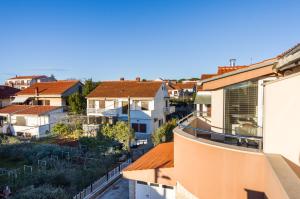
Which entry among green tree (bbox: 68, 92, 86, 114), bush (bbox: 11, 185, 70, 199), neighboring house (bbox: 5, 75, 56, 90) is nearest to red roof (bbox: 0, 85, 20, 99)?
green tree (bbox: 68, 92, 86, 114)

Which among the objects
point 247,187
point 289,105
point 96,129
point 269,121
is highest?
point 289,105

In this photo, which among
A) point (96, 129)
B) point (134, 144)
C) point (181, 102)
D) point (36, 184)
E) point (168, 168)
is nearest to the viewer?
Result: point (168, 168)

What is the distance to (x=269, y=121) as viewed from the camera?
224 inches

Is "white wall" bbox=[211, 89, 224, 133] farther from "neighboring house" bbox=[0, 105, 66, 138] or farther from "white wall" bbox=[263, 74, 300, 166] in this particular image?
"neighboring house" bbox=[0, 105, 66, 138]

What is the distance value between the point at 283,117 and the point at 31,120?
37925mm

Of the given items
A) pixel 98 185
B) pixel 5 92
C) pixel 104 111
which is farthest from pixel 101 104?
pixel 5 92

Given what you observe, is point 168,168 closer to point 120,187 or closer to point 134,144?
point 120,187

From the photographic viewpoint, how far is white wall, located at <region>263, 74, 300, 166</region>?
4574 millimetres

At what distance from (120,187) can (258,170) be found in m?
12.7

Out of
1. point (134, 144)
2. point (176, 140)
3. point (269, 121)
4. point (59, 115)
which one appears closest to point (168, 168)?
point (176, 140)

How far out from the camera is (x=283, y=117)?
5.04 meters

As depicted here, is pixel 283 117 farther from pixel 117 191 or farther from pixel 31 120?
pixel 31 120

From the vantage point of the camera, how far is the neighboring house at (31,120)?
1342 inches

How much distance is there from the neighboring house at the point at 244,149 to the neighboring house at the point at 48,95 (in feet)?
114
